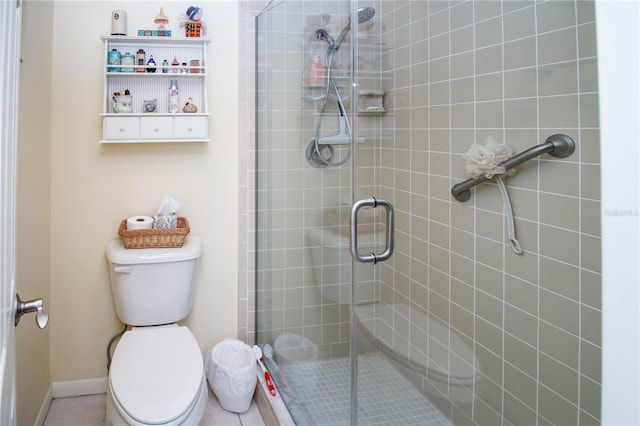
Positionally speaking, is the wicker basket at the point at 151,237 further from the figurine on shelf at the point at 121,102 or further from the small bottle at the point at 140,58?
the small bottle at the point at 140,58

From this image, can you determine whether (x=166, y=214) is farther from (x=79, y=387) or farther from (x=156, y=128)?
(x=79, y=387)

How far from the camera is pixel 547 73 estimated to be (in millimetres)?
1190

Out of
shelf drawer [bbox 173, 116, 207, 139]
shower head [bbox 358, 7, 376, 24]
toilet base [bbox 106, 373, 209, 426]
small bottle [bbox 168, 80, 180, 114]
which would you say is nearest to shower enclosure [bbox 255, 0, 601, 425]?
shower head [bbox 358, 7, 376, 24]

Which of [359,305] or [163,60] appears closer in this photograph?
[359,305]

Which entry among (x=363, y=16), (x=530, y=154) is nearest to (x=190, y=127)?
Answer: (x=363, y=16)

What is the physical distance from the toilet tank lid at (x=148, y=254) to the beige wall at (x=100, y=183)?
7.9 inches

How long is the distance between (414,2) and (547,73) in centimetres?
52

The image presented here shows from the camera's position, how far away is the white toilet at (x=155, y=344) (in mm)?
1585

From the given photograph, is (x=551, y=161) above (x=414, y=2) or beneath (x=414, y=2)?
beneath

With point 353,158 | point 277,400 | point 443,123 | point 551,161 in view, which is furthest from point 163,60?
point 551,161

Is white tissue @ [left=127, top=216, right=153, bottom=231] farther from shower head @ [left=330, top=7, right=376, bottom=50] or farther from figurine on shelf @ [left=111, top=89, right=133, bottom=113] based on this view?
shower head @ [left=330, top=7, right=376, bottom=50]

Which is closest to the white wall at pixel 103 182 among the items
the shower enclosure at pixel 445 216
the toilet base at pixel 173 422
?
the shower enclosure at pixel 445 216

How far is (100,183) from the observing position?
90.0 inches

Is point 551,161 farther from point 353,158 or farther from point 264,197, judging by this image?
point 264,197
